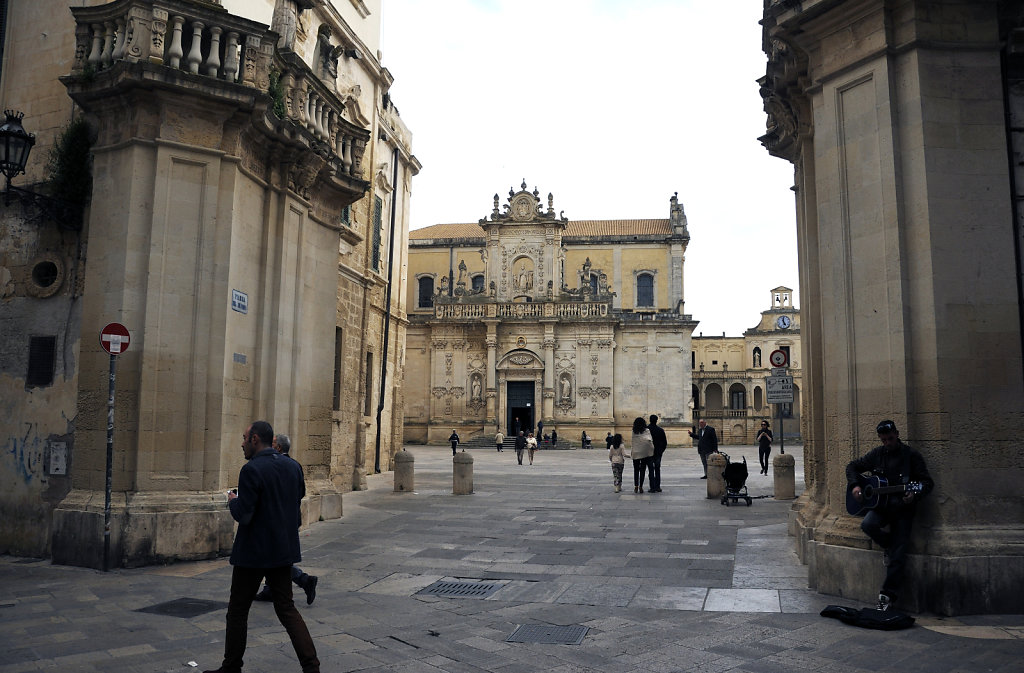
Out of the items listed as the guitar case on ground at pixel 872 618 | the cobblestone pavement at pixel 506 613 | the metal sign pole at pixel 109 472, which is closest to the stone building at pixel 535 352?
the cobblestone pavement at pixel 506 613

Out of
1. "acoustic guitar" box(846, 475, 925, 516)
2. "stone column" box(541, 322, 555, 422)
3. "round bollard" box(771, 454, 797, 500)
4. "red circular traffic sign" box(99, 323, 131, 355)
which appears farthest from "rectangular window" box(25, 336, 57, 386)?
"stone column" box(541, 322, 555, 422)

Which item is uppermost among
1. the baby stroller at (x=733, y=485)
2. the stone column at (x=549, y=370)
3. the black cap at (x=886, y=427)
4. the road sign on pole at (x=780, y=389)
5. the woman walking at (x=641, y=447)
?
the stone column at (x=549, y=370)

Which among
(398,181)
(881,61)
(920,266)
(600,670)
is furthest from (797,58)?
(398,181)

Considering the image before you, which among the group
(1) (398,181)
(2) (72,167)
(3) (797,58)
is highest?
(1) (398,181)

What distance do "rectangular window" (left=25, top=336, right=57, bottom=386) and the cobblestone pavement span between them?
2.33m

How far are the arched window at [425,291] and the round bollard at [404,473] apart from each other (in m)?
45.8

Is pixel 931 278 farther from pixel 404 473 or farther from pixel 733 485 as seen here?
pixel 404 473

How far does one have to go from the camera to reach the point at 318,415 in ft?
43.5

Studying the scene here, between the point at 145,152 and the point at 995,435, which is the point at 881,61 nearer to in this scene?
the point at 995,435

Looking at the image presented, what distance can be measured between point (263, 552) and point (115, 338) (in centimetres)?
501

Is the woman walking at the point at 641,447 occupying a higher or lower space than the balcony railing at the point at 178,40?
lower

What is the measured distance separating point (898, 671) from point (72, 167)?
11.0 meters

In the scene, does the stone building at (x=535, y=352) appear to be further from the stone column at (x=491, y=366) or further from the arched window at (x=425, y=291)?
the arched window at (x=425, y=291)

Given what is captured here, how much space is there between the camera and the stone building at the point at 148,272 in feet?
31.0
